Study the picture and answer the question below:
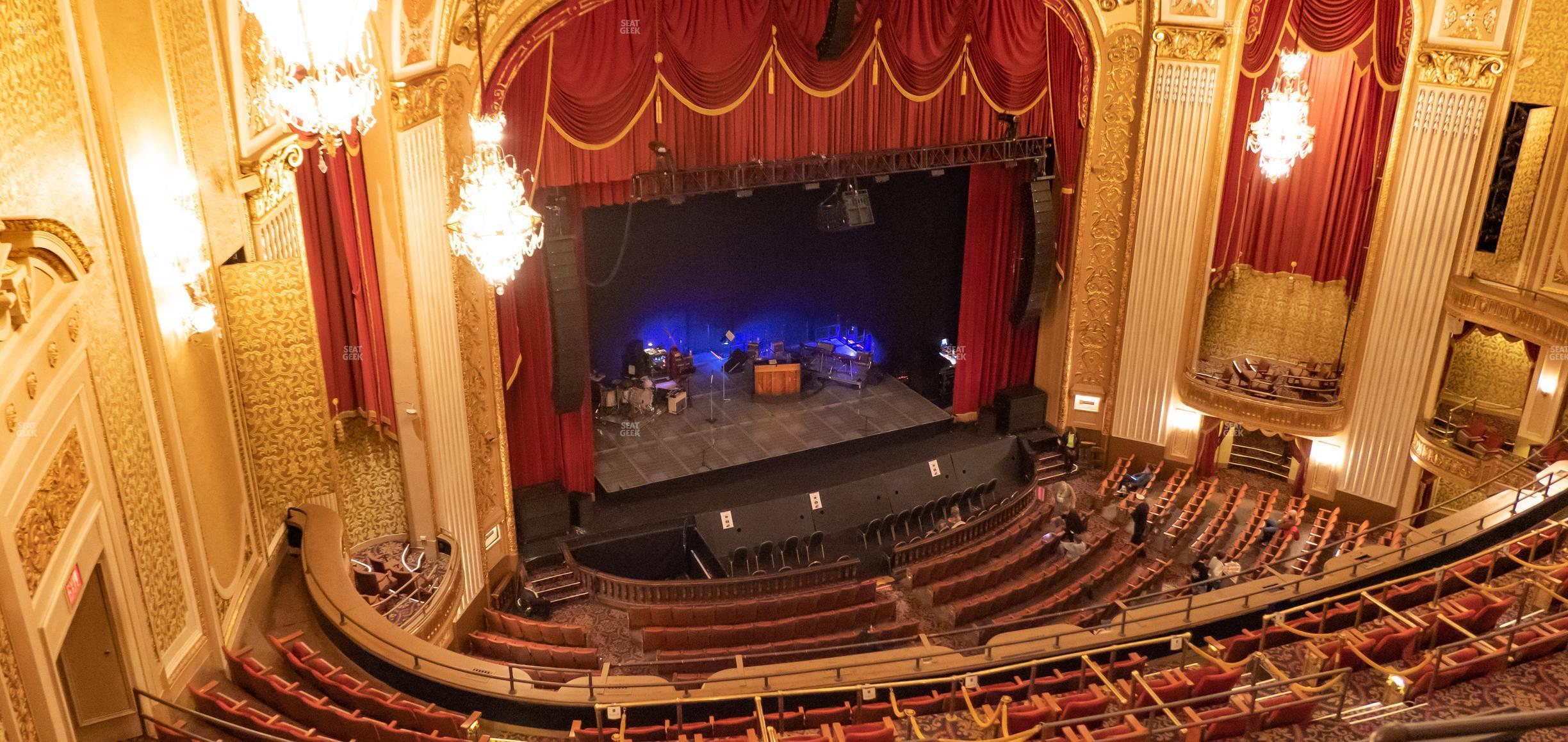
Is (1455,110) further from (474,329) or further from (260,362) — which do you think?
(260,362)

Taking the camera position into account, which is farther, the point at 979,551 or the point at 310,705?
the point at 979,551

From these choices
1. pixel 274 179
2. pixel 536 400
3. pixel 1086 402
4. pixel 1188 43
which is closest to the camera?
pixel 274 179

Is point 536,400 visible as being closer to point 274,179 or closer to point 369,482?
point 369,482

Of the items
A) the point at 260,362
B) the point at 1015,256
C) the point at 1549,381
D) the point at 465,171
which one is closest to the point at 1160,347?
the point at 1015,256

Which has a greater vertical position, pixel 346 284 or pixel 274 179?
pixel 274 179

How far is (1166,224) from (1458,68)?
142 inches

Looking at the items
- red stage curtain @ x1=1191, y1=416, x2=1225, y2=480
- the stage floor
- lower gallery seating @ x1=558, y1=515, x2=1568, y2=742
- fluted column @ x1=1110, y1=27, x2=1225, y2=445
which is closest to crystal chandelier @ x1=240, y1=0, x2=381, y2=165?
lower gallery seating @ x1=558, y1=515, x2=1568, y2=742

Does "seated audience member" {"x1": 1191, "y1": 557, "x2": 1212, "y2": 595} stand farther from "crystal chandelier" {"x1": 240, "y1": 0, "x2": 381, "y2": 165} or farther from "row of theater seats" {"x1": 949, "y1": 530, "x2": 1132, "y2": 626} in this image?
"crystal chandelier" {"x1": 240, "y1": 0, "x2": 381, "y2": 165}

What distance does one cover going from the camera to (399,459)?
36.2ft

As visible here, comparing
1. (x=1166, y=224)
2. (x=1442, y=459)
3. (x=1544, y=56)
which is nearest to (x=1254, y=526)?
(x=1442, y=459)

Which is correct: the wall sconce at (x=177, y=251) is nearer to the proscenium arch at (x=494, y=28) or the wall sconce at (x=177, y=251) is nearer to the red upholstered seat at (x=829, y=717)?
the proscenium arch at (x=494, y=28)

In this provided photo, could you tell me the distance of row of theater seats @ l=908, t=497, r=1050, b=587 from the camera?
12961 mm

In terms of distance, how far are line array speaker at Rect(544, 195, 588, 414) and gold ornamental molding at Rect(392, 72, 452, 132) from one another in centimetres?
186

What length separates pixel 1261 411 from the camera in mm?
14438
